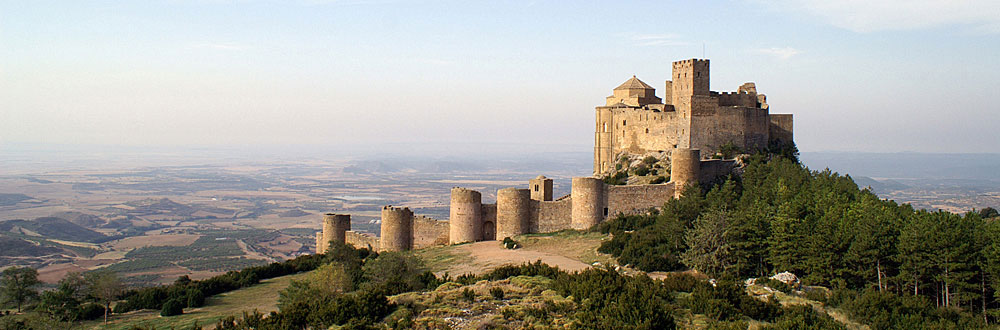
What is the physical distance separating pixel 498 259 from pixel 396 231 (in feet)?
26.8

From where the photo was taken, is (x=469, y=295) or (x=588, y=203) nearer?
(x=469, y=295)

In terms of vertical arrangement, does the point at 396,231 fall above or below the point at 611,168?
below

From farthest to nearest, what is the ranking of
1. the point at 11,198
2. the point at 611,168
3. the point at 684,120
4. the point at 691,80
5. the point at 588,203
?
the point at 11,198, the point at 611,168, the point at 691,80, the point at 684,120, the point at 588,203

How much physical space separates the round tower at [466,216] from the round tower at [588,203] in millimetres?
4481

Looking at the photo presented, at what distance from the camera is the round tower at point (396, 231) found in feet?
117

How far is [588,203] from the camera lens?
33.5 meters

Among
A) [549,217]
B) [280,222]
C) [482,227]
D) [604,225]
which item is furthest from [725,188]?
[280,222]

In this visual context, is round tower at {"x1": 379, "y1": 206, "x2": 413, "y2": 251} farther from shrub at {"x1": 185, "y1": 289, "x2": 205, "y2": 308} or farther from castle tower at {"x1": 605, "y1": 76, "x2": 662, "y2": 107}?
castle tower at {"x1": 605, "y1": 76, "x2": 662, "y2": 107}

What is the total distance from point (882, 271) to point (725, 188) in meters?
9.74

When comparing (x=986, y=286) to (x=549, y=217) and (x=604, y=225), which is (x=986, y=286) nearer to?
(x=604, y=225)

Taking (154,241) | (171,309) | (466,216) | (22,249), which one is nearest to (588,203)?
(466,216)

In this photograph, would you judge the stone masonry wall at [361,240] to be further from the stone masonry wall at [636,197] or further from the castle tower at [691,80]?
the castle tower at [691,80]

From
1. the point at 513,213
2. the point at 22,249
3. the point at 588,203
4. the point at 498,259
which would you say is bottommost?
the point at 22,249

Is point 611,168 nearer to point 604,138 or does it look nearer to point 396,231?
point 604,138
